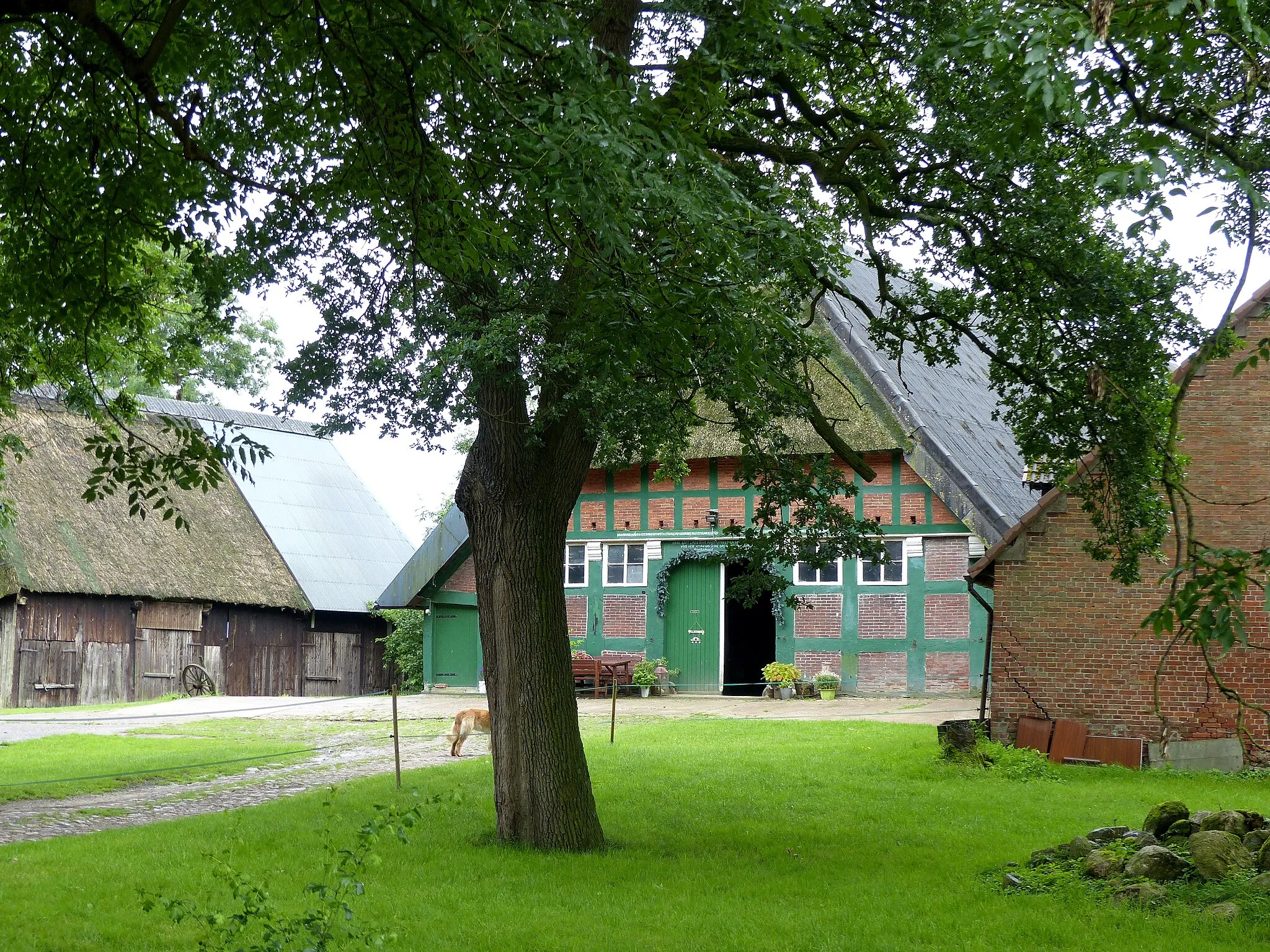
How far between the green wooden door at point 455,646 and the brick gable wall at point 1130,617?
15.5 meters

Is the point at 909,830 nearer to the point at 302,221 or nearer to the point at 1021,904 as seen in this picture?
the point at 1021,904

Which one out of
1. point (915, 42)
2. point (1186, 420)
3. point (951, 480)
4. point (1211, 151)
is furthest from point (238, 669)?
point (1211, 151)

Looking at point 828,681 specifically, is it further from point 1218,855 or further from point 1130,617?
point 1218,855

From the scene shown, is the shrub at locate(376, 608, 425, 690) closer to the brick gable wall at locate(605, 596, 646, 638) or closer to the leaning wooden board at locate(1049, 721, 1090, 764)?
the brick gable wall at locate(605, 596, 646, 638)

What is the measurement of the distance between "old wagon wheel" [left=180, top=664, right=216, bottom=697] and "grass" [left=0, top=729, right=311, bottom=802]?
960 cm

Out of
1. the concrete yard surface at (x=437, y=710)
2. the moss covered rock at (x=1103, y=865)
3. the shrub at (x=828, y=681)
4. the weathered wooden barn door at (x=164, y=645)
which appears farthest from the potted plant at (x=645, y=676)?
the moss covered rock at (x=1103, y=865)

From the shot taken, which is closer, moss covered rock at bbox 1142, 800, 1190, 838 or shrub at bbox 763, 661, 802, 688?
moss covered rock at bbox 1142, 800, 1190, 838

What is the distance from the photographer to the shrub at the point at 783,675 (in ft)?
81.3

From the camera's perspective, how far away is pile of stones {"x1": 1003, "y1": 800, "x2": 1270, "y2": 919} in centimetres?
805

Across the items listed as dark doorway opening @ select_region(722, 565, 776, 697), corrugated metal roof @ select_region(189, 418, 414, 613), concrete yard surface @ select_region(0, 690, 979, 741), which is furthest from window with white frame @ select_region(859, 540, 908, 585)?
corrugated metal roof @ select_region(189, 418, 414, 613)

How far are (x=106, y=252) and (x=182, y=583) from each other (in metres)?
24.0

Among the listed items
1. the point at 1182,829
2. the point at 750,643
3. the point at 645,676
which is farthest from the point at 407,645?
the point at 1182,829

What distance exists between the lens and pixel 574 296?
8.76 m

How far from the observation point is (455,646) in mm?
29359
